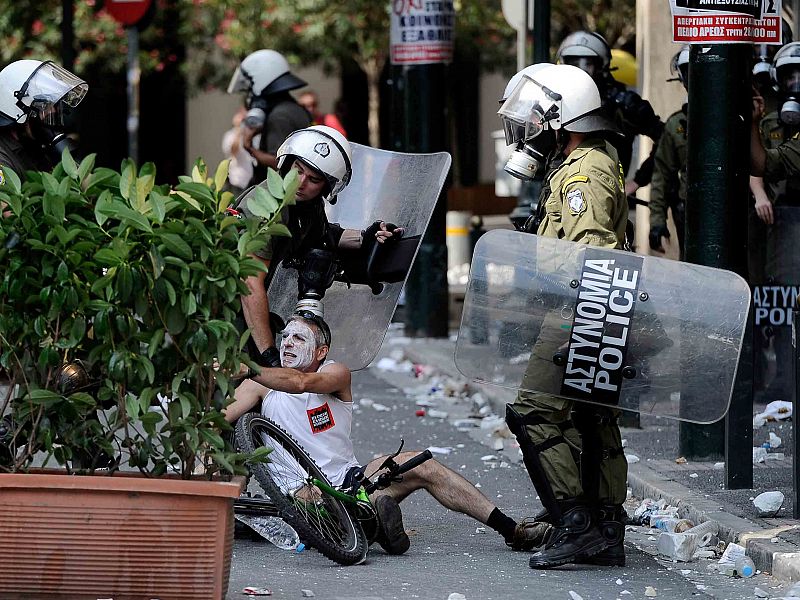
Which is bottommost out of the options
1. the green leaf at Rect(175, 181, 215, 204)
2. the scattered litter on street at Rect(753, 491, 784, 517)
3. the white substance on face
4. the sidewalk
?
the sidewalk

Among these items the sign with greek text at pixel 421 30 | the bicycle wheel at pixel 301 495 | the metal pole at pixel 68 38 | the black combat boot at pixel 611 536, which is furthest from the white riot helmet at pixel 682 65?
the metal pole at pixel 68 38

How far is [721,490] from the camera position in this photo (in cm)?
680

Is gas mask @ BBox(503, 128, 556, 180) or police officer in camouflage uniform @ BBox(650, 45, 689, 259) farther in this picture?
police officer in camouflage uniform @ BBox(650, 45, 689, 259)

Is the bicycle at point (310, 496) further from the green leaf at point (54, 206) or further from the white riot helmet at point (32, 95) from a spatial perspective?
the white riot helmet at point (32, 95)

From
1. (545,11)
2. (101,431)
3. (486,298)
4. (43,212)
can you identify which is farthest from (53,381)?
(545,11)

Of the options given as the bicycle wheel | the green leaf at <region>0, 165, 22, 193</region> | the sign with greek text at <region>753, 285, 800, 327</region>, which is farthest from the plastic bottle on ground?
the sign with greek text at <region>753, 285, 800, 327</region>

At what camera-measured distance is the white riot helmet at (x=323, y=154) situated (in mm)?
6066

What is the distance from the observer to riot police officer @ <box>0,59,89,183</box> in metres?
6.66

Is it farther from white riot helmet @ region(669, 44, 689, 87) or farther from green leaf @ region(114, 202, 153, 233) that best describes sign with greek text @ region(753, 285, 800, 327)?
green leaf @ region(114, 202, 153, 233)

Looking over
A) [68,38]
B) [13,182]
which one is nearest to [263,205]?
[13,182]

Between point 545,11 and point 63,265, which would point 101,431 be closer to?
point 63,265

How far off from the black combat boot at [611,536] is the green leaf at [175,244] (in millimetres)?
2062

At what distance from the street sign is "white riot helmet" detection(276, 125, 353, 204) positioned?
314 inches

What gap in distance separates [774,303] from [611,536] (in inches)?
154
